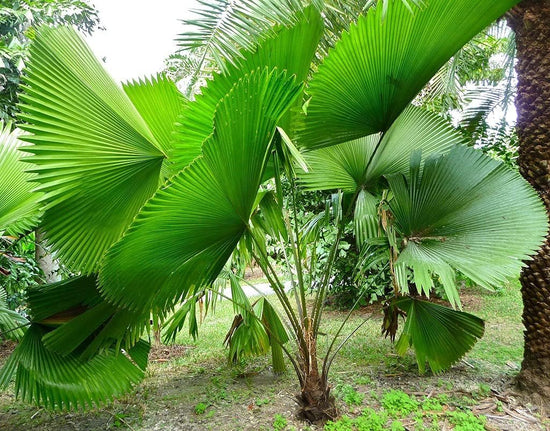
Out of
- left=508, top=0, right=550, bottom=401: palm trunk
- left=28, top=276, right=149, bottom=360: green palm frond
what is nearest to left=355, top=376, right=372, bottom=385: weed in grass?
left=508, top=0, right=550, bottom=401: palm trunk

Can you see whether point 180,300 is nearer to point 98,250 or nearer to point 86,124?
point 98,250

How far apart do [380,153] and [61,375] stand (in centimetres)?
217

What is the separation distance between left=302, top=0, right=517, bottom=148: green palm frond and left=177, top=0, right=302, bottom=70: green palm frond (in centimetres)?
31

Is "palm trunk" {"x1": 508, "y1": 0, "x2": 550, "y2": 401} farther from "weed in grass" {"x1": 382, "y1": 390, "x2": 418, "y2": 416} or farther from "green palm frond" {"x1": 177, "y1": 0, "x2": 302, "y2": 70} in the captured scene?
"green palm frond" {"x1": 177, "y1": 0, "x2": 302, "y2": 70}

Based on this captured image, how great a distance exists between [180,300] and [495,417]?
2.13 metres

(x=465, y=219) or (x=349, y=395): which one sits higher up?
(x=465, y=219)

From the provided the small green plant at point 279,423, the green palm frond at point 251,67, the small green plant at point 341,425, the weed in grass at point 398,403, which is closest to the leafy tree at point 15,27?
the green palm frond at point 251,67

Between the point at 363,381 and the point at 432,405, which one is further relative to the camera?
the point at 363,381

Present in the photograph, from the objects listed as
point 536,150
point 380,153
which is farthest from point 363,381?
point 536,150

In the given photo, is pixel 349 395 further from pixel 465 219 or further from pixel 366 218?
pixel 465 219

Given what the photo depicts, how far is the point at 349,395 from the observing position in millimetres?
2496

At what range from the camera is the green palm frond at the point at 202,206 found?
1.12 meters

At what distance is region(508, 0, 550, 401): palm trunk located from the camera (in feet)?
7.60

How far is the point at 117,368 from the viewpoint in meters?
1.79
